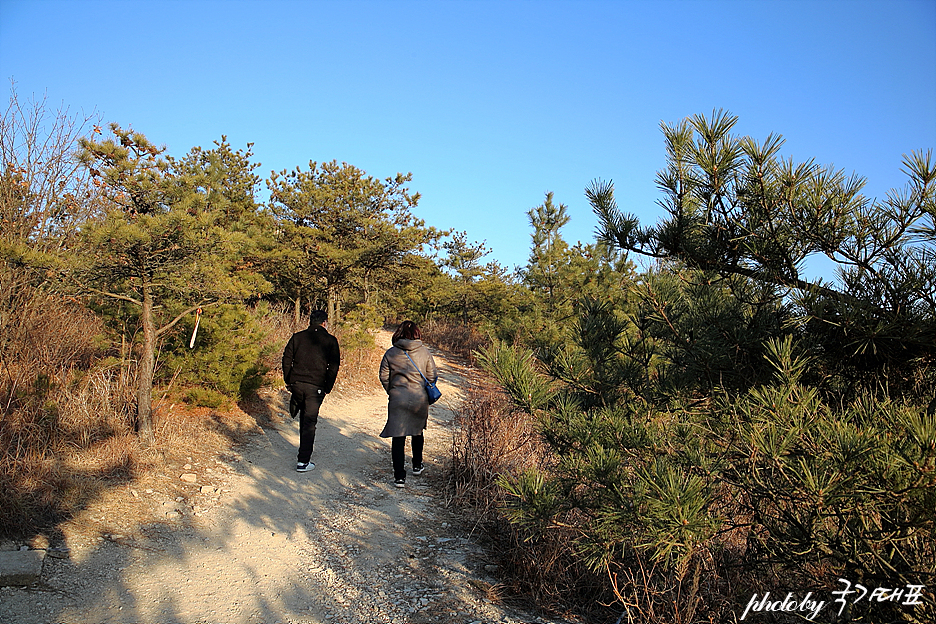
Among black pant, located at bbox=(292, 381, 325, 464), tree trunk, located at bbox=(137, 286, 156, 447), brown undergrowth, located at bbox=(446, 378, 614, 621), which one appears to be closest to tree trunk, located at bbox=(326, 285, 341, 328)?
brown undergrowth, located at bbox=(446, 378, 614, 621)

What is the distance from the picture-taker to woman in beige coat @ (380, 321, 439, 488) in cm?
591

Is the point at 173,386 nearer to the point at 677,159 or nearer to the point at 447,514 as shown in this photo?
the point at 447,514

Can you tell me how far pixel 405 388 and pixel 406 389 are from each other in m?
0.02

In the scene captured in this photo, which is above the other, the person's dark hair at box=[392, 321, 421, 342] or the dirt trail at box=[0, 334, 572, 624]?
the person's dark hair at box=[392, 321, 421, 342]

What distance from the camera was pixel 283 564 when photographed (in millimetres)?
4117

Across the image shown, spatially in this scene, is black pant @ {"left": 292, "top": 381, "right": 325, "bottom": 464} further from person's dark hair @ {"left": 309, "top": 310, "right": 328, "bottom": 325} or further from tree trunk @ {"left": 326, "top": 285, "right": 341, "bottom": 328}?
tree trunk @ {"left": 326, "top": 285, "right": 341, "bottom": 328}

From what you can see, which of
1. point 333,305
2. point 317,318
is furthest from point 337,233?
point 317,318

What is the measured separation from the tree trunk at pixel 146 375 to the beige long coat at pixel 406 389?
2418 millimetres

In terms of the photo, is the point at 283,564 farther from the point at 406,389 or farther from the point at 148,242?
the point at 148,242

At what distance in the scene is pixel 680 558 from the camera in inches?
80.5

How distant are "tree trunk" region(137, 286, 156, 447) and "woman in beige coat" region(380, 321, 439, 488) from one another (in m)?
2.42

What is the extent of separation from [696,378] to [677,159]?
3.24 ft

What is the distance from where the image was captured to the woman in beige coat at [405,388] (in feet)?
19.4

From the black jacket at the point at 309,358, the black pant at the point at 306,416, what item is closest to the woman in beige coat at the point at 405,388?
the black jacket at the point at 309,358
